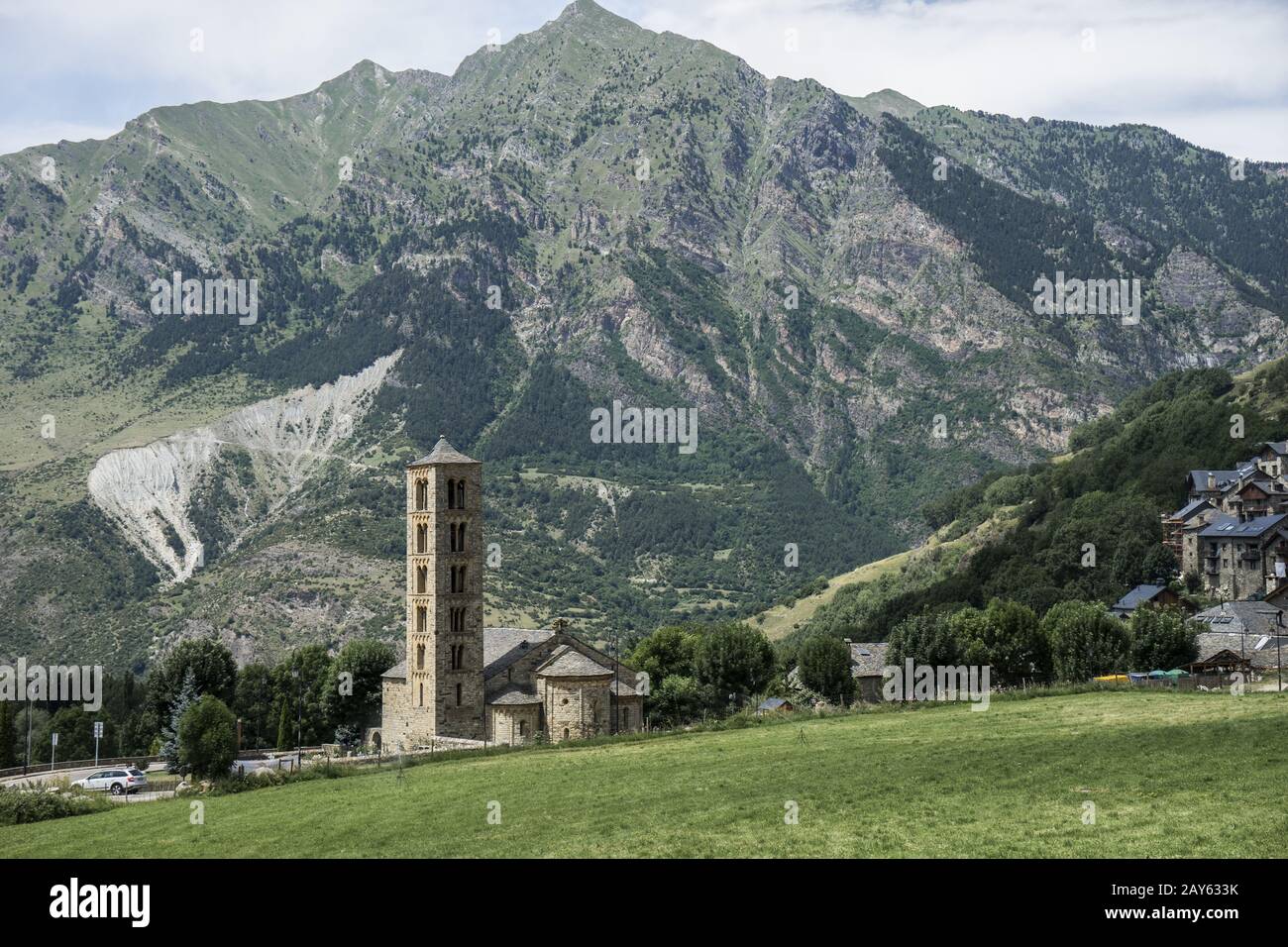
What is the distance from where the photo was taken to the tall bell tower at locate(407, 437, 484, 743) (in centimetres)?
8588

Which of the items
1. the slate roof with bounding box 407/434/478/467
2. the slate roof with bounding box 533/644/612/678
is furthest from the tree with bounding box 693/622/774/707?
the slate roof with bounding box 407/434/478/467

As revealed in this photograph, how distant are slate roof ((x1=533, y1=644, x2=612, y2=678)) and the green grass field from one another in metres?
19.3

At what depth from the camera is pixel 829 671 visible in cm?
10425

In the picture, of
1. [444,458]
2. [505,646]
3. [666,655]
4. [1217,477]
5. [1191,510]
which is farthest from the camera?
[1217,477]

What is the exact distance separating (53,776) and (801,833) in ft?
206

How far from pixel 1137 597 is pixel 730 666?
4101 centimetres

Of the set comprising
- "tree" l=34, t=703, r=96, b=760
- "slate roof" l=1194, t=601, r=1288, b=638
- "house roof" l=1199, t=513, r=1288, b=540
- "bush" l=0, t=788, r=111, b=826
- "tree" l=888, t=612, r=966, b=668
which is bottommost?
"tree" l=34, t=703, r=96, b=760

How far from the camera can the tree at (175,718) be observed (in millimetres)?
88062

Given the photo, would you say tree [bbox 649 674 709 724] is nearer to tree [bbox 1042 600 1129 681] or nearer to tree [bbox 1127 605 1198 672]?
tree [bbox 1042 600 1129 681]

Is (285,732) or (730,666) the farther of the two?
(285,732)

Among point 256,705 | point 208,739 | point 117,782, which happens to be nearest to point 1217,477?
point 256,705

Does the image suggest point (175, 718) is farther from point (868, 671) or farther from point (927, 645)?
point (927, 645)
